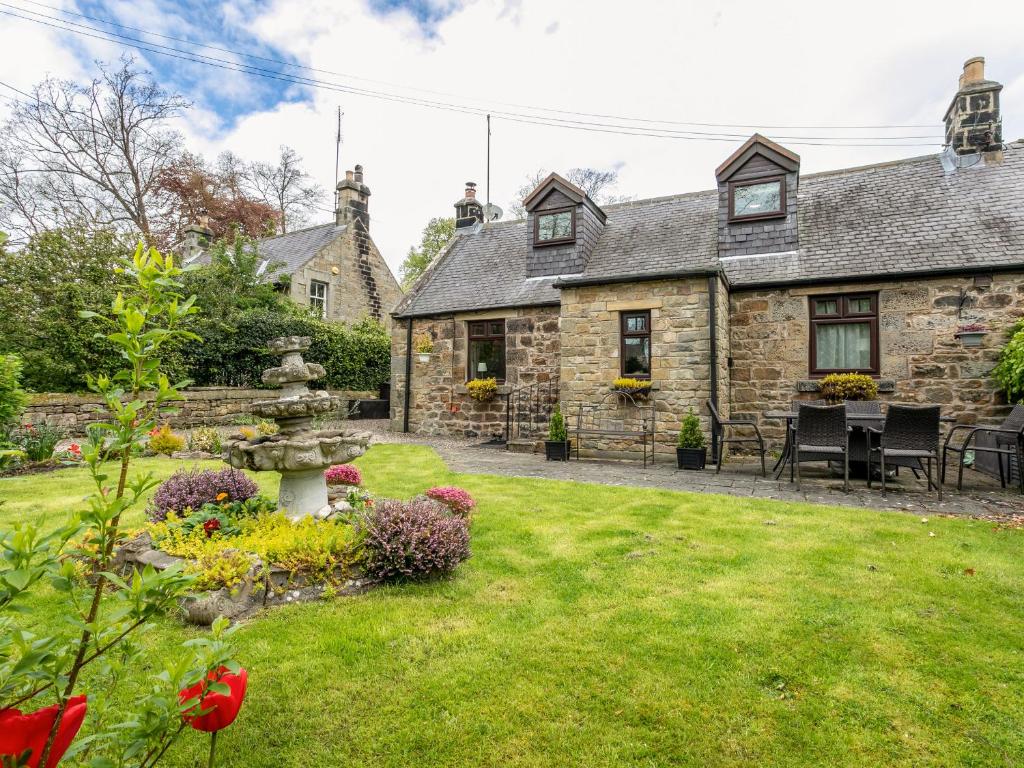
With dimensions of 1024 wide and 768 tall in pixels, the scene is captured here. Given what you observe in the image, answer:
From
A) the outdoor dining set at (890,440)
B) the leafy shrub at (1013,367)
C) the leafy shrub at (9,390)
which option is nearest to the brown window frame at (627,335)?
the outdoor dining set at (890,440)

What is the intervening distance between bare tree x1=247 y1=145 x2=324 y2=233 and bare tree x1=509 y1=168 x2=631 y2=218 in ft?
37.4

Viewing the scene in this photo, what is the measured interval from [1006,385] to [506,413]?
9.26m

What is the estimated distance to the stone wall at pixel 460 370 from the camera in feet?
39.1

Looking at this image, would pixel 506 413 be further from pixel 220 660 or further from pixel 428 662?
pixel 220 660

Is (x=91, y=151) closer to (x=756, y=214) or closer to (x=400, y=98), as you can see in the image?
(x=400, y=98)

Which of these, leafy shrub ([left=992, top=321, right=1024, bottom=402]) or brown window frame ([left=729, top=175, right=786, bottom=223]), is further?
brown window frame ([left=729, top=175, right=786, bottom=223])

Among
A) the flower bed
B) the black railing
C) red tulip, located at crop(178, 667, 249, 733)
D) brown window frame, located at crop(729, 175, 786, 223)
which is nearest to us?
red tulip, located at crop(178, 667, 249, 733)

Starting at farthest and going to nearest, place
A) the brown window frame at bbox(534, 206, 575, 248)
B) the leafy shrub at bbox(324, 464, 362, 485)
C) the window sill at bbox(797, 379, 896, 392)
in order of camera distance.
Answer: the brown window frame at bbox(534, 206, 575, 248) → the window sill at bbox(797, 379, 896, 392) → the leafy shrub at bbox(324, 464, 362, 485)

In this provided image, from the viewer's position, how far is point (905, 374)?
917 cm

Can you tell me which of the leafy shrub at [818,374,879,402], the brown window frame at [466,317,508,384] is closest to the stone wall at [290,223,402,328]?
the brown window frame at [466,317,508,384]

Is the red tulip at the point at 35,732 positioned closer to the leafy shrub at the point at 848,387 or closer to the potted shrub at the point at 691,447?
the potted shrub at the point at 691,447

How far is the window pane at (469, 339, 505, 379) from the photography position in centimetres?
1263

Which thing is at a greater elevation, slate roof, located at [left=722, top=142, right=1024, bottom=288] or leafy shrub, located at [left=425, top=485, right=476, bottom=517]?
slate roof, located at [left=722, top=142, right=1024, bottom=288]

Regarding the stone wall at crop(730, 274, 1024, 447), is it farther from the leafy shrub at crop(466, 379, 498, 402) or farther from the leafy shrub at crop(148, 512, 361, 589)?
the leafy shrub at crop(148, 512, 361, 589)
